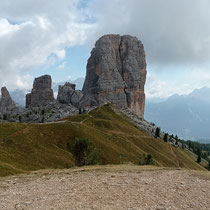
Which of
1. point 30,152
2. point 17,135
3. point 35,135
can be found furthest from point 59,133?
point 30,152

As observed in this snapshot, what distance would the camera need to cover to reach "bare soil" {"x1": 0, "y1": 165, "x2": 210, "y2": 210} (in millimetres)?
18031

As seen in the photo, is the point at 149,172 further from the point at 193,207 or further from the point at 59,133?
the point at 59,133

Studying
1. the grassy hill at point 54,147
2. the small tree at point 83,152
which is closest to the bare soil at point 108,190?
the grassy hill at point 54,147

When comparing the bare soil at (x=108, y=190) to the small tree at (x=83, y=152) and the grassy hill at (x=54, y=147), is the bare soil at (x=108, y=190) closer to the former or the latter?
the grassy hill at (x=54, y=147)

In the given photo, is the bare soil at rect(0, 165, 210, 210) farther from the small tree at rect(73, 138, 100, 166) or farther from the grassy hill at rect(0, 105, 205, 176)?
the small tree at rect(73, 138, 100, 166)

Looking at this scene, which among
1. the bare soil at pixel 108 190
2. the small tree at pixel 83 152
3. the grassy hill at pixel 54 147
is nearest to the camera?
the bare soil at pixel 108 190

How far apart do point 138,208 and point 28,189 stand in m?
9.93


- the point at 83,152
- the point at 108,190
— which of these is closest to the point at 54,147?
the point at 83,152

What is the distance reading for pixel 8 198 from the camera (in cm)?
1964

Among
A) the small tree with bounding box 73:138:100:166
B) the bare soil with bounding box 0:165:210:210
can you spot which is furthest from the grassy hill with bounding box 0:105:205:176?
the bare soil with bounding box 0:165:210:210

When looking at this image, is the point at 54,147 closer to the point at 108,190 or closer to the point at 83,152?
the point at 83,152

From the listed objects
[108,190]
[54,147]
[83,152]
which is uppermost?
[83,152]

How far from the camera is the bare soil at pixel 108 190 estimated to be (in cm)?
1803

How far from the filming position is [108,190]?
20703 mm
